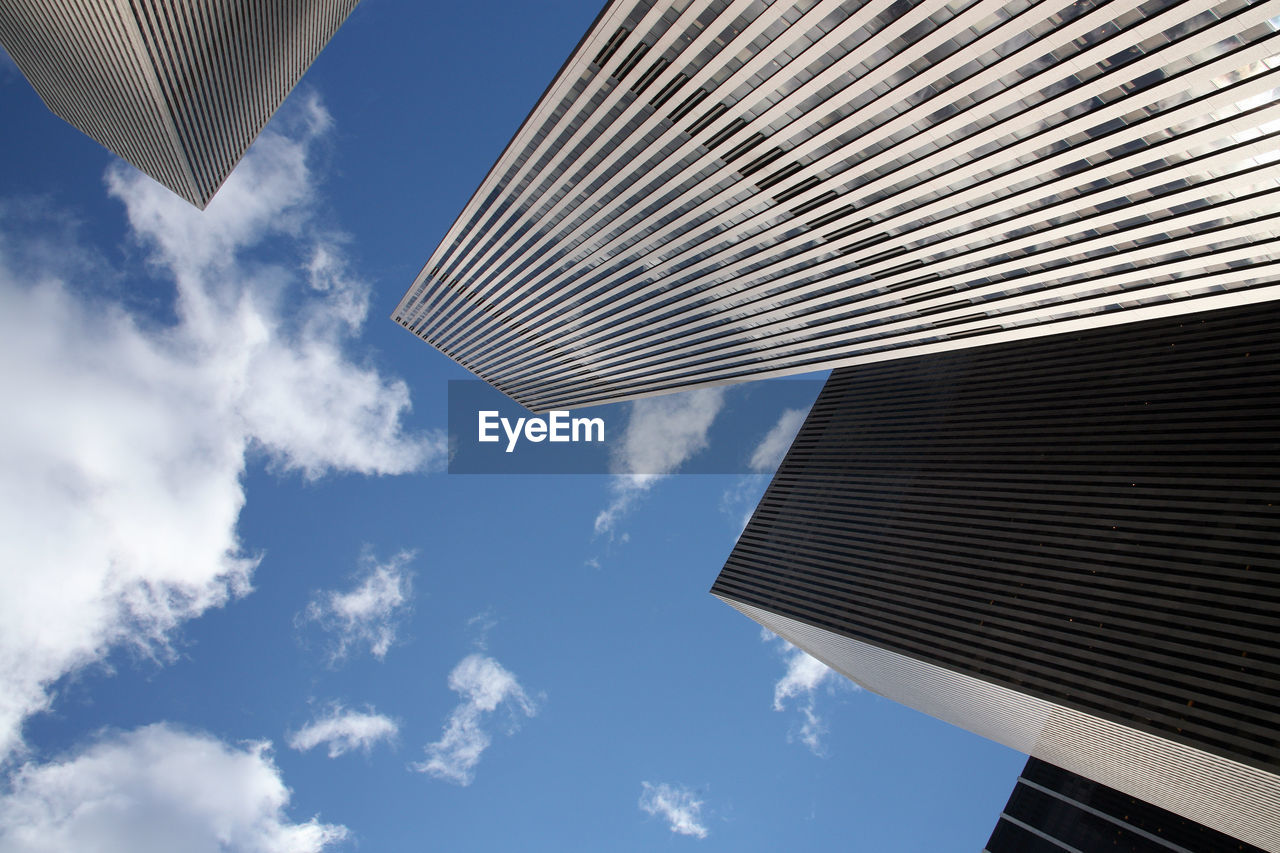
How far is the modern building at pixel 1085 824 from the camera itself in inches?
3629

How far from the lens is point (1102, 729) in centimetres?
6606

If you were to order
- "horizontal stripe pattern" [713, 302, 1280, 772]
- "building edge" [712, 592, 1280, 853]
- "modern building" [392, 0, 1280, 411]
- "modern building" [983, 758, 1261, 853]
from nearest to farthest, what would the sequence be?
"modern building" [392, 0, 1280, 411]
"building edge" [712, 592, 1280, 853]
"horizontal stripe pattern" [713, 302, 1280, 772]
"modern building" [983, 758, 1261, 853]

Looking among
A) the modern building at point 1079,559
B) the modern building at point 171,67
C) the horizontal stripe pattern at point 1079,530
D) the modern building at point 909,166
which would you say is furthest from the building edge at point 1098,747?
the modern building at point 171,67

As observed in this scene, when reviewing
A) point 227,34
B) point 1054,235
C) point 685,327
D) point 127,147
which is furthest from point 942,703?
point 127,147

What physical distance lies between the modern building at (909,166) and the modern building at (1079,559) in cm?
3711

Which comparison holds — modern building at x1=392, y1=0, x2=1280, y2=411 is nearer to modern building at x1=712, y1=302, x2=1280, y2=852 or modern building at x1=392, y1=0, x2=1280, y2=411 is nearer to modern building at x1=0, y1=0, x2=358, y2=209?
modern building at x1=712, y1=302, x2=1280, y2=852

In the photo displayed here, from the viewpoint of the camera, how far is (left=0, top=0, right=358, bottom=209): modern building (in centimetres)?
8456

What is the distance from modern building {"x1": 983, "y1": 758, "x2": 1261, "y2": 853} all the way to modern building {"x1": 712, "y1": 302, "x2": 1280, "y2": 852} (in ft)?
97.5

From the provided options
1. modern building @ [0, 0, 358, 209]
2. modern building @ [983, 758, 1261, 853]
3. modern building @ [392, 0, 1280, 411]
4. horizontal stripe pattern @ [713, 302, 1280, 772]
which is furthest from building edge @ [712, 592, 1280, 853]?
modern building @ [0, 0, 358, 209]

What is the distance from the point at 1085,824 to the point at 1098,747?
4987cm

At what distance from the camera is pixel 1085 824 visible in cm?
10231

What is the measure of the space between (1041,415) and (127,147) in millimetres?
194350

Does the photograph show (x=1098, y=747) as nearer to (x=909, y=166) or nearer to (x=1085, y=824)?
(x=1085, y=824)

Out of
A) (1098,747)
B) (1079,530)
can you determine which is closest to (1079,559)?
(1079,530)
